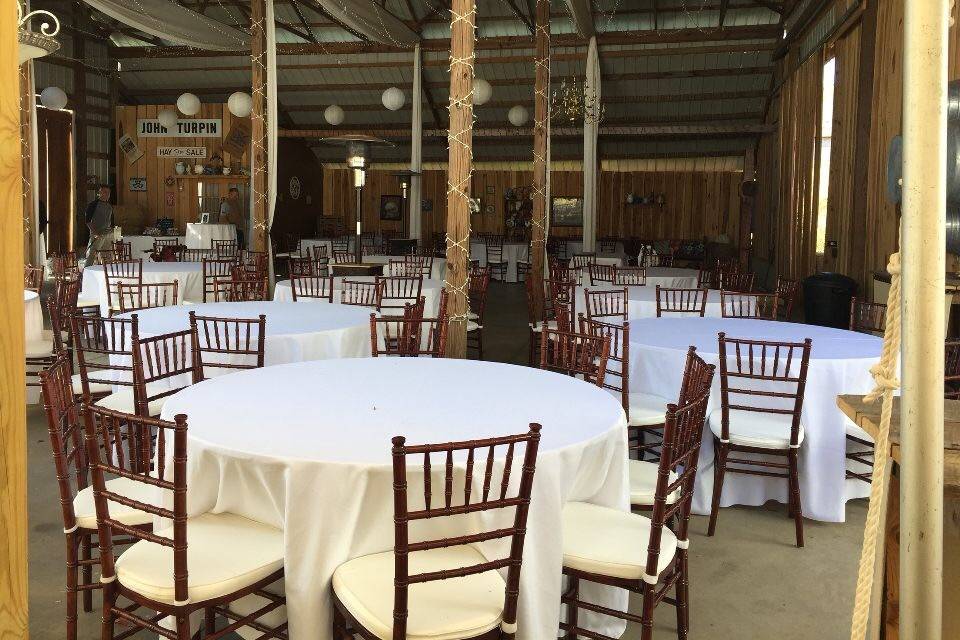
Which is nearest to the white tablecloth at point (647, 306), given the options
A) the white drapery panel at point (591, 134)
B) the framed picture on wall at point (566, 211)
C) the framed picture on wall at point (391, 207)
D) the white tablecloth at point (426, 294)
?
the white tablecloth at point (426, 294)

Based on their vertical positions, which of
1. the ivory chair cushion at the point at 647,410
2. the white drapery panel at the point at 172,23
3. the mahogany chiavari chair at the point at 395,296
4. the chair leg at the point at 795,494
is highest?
the white drapery panel at the point at 172,23

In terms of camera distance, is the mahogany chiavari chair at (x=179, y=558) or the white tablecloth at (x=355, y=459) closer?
the mahogany chiavari chair at (x=179, y=558)

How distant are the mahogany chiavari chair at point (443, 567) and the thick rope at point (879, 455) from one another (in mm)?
862

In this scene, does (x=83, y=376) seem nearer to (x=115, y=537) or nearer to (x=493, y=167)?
(x=115, y=537)

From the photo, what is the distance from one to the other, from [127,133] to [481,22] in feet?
25.5

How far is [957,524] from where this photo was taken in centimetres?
138

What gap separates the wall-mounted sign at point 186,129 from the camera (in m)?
16.7

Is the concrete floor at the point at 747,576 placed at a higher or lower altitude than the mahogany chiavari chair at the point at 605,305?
lower

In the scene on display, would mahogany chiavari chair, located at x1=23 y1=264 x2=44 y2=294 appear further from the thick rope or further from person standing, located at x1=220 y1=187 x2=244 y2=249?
person standing, located at x1=220 y1=187 x2=244 y2=249

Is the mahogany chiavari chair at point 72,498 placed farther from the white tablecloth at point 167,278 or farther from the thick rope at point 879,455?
the white tablecloth at point 167,278

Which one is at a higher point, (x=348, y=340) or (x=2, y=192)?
(x=2, y=192)

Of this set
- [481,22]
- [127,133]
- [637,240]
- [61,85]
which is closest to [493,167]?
[637,240]

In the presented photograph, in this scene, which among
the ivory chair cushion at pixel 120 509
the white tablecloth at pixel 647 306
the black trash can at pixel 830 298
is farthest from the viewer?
the black trash can at pixel 830 298

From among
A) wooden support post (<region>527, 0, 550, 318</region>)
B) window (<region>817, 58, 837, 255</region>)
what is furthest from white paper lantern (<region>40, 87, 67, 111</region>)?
window (<region>817, 58, 837, 255</region>)
